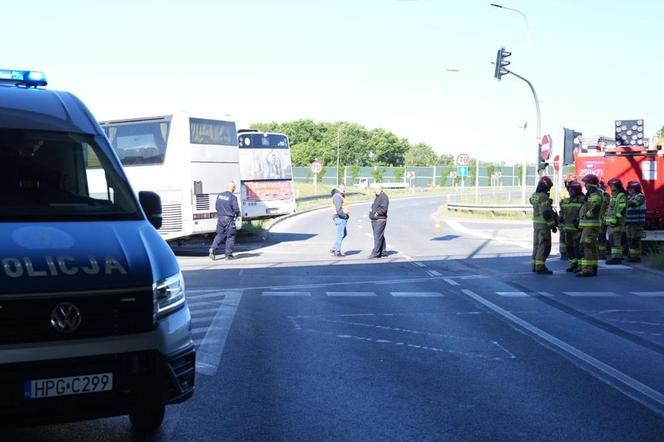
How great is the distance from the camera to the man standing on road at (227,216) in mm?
18203

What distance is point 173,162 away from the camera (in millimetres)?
18906

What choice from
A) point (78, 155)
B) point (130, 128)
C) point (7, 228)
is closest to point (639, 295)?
point (78, 155)

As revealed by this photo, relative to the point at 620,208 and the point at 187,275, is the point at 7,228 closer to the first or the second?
the point at 187,275

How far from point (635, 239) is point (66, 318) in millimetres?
14882

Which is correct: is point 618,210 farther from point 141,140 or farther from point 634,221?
A: point 141,140

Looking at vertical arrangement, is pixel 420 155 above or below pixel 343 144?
below

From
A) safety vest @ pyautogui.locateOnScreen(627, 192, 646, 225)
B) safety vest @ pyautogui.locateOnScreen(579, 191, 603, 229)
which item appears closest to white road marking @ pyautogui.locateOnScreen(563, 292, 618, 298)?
safety vest @ pyautogui.locateOnScreen(579, 191, 603, 229)

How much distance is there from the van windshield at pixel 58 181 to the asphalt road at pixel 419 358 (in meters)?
1.46

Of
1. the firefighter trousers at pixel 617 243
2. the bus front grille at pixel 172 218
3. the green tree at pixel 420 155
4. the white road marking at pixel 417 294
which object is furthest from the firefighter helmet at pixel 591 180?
the green tree at pixel 420 155

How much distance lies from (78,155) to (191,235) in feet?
46.8

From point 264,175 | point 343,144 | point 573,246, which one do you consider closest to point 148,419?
point 573,246

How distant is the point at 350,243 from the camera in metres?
23.7

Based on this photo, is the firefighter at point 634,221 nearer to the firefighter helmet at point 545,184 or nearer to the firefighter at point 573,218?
the firefighter at point 573,218

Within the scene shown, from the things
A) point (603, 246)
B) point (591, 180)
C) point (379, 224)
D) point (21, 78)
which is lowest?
point (603, 246)
